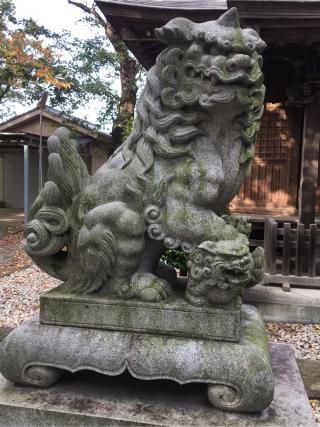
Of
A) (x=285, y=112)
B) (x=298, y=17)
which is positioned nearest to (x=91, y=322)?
(x=298, y=17)

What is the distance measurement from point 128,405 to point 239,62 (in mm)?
1616

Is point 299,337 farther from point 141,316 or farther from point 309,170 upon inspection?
point 141,316

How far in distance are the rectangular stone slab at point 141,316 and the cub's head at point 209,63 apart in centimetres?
94

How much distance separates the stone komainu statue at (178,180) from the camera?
1.87 m

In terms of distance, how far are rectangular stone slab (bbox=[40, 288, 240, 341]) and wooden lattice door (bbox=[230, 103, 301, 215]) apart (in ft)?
20.0

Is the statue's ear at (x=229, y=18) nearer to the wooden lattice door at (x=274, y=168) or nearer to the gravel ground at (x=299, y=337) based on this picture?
the gravel ground at (x=299, y=337)

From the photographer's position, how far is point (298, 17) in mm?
4805

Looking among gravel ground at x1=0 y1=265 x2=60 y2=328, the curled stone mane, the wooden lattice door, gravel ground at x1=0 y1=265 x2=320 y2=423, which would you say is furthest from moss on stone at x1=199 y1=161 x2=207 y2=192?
the wooden lattice door

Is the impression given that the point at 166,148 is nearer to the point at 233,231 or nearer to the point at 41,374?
the point at 233,231

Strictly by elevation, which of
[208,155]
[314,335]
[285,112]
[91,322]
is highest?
[285,112]

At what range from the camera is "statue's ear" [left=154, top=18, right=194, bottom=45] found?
1.90 meters

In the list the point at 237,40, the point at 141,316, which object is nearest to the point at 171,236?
the point at 141,316

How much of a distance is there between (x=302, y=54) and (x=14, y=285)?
19.9ft

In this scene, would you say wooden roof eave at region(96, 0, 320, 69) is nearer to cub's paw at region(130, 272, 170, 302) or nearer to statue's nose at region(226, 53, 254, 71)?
statue's nose at region(226, 53, 254, 71)
